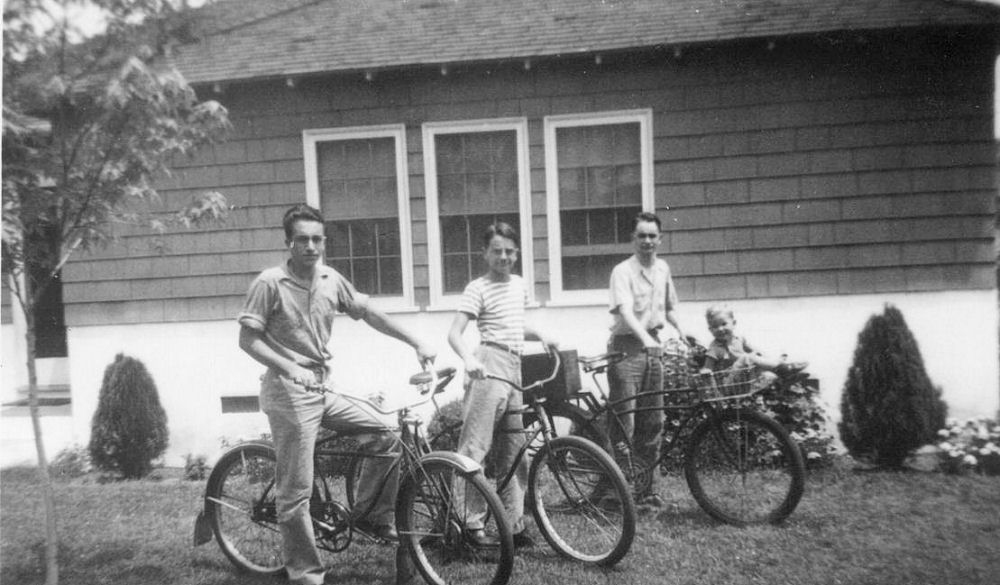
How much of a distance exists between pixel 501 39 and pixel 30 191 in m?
4.16

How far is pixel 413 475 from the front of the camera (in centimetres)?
317

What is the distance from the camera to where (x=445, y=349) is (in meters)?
6.41

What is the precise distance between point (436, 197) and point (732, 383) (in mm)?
3494

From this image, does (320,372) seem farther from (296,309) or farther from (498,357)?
(498,357)

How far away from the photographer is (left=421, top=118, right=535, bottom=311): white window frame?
6285 millimetres

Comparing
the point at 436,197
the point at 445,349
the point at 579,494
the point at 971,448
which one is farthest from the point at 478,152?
the point at 971,448

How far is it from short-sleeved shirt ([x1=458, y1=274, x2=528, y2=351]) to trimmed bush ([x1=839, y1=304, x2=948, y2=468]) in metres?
2.92

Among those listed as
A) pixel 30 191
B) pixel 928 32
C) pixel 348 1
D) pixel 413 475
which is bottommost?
pixel 413 475

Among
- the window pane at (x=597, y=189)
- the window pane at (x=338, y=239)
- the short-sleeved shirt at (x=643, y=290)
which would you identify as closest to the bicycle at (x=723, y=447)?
the short-sleeved shirt at (x=643, y=290)

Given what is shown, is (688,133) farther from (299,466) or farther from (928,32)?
(299,466)

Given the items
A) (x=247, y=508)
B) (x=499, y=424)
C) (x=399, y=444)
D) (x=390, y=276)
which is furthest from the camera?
(x=390, y=276)

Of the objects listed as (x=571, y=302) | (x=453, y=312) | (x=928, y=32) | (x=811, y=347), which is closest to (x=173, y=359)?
(x=453, y=312)

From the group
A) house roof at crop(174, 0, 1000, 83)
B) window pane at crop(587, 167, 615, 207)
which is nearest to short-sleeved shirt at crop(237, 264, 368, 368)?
house roof at crop(174, 0, 1000, 83)

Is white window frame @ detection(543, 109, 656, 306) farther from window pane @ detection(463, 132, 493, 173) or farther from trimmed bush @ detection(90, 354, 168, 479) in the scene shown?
trimmed bush @ detection(90, 354, 168, 479)
